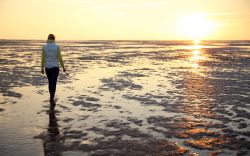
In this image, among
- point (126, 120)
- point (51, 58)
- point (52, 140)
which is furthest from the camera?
point (51, 58)

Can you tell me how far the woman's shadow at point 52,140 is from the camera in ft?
18.0

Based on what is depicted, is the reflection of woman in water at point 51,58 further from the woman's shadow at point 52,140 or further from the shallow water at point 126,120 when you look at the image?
the woman's shadow at point 52,140

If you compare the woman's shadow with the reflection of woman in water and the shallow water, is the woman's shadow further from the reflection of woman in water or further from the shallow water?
the reflection of woman in water

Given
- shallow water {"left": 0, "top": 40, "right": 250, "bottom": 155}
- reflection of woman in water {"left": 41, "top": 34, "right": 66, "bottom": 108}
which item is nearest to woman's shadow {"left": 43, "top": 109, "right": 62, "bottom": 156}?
shallow water {"left": 0, "top": 40, "right": 250, "bottom": 155}

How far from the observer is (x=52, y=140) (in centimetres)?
612

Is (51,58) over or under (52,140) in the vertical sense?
over

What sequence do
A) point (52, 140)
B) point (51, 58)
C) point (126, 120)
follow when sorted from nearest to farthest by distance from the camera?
point (52, 140) → point (126, 120) → point (51, 58)

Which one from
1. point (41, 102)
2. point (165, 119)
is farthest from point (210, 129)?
point (41, 102)

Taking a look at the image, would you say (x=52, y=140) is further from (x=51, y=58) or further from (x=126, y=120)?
(x=51, y=58)

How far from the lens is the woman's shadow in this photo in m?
5.49

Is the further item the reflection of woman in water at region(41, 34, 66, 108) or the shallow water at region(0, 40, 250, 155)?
the reflection of woman in water at region(41, 34, 66, 108)

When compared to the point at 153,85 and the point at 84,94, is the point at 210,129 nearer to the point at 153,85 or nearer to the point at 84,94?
the point at 84,94

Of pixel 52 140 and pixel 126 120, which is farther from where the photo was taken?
pixel 126 120

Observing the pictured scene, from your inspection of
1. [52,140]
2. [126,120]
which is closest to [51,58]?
[126,120]
